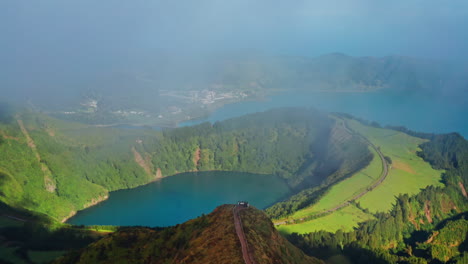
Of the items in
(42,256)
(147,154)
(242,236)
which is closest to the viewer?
(242,236)


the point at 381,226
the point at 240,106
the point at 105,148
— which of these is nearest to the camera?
the point at 381,226

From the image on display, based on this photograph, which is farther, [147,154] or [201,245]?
[147,154]

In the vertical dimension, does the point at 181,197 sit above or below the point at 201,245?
above

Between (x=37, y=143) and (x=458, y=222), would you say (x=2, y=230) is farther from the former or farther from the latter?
(x=458, y=222)

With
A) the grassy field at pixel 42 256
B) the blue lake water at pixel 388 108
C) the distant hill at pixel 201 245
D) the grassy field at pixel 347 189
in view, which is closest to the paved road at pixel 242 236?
the distant hill at pixel 201 245

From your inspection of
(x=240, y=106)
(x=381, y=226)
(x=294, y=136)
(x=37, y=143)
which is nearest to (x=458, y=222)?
(x=381, y=226)

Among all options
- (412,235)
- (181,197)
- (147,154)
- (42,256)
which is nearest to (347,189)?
(412,235)

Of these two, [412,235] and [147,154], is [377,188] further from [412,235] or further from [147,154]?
[147,154]

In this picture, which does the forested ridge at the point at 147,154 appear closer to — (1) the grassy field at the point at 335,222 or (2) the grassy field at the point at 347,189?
(2) the grassy field at the point at 347,189
